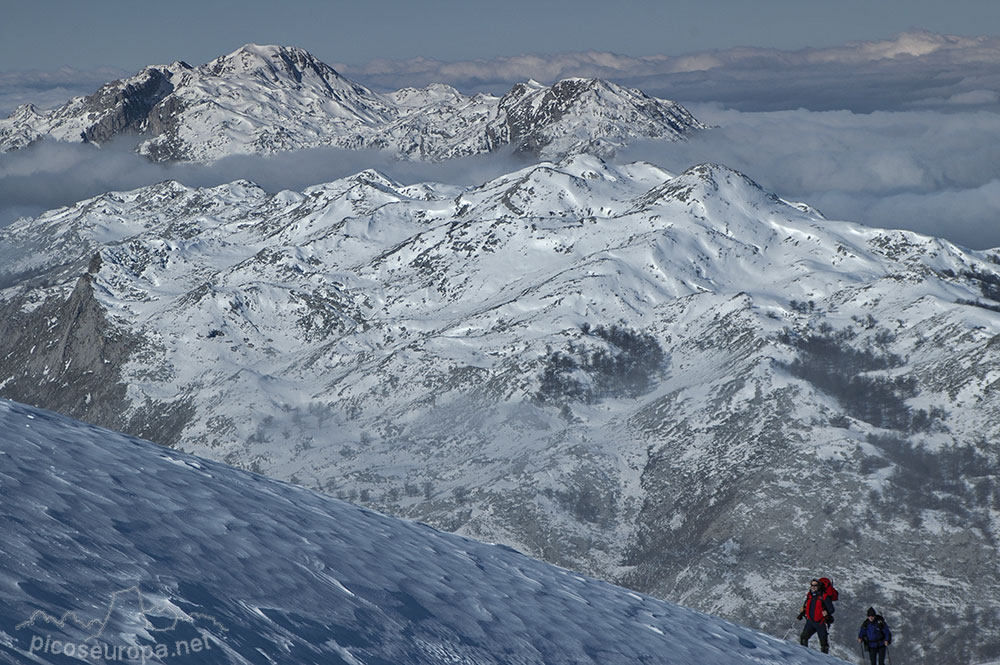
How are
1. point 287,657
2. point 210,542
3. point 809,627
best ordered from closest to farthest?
1. point 287,657
2. point 210,542
3. point 809,627

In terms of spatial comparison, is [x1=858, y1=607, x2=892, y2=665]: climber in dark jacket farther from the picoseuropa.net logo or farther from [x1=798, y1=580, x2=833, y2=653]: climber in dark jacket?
the picoseuropa.net logo

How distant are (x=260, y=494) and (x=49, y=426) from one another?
23.2ft

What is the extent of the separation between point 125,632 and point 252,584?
14.1ft

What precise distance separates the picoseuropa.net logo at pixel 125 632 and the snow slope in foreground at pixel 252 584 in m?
0.03

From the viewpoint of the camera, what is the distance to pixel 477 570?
1172 inches

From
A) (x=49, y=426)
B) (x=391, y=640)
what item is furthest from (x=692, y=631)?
(x=49, y=426)

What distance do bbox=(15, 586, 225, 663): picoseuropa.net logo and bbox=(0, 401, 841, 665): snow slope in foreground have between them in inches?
1.4

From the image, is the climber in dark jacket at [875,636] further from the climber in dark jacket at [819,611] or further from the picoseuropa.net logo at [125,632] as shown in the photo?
the picoseuropa.net logo at [125,632]

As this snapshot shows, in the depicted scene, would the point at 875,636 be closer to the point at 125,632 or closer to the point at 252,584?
the point at 252,584

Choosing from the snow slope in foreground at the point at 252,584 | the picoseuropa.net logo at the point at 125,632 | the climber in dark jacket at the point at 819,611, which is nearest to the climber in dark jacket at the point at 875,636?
the climber in dark jacket at the point at 819,611

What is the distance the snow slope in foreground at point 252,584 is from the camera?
18562 millimetres

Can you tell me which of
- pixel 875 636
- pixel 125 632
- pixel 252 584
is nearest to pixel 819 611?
pixel 875 636

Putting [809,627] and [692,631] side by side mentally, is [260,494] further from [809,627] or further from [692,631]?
[809,627]

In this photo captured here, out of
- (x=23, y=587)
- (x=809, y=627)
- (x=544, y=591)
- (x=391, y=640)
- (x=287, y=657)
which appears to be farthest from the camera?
(x=809, y=627)
